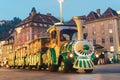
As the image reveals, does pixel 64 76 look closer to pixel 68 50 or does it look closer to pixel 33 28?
pixel 68 50

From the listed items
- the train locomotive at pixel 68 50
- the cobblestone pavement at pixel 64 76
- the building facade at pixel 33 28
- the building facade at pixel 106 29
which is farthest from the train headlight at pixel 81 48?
the building facade at pixel 33 28

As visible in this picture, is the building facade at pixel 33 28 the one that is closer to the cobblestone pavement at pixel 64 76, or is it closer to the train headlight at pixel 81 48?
the train headlight at pixel 81 48

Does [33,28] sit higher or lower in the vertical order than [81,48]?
higher

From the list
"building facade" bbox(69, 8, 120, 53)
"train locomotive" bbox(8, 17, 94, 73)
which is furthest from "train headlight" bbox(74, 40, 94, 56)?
"building facade" bbox(69, 8, 120, 53)

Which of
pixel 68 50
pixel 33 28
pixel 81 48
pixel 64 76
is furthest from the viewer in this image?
pixel 33 28

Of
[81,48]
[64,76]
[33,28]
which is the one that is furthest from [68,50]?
[33,28]

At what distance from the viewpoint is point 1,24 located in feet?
630

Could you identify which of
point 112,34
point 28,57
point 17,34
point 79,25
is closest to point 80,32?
point 79,25

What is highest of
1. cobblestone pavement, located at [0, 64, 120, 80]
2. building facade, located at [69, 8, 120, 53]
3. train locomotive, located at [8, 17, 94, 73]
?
building facade, located at [69, 8, 120, 53]

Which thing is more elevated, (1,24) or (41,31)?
(1,24)

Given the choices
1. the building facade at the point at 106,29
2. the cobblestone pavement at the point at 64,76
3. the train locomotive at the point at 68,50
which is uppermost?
the building facade at the point at 106,29

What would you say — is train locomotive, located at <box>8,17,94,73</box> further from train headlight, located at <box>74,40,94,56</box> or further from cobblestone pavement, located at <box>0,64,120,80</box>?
cobblestone pavement, located at <box>0,64,120,80</box>

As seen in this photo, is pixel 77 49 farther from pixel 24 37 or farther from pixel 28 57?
pixel 24 37

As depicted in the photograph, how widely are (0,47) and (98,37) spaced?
5868cm
